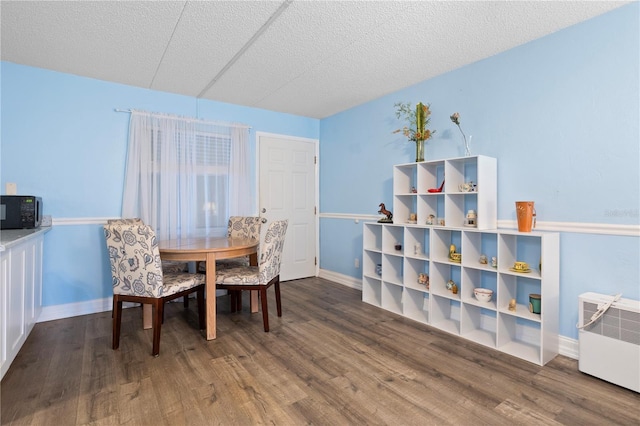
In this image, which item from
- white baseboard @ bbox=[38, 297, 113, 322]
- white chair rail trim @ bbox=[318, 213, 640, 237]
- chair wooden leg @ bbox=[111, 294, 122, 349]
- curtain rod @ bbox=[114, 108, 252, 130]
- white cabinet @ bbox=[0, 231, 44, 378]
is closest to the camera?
white cabinet @ bbox=[0, 231, 44, 378]

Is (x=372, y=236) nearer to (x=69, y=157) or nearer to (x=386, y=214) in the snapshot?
(x=386, y=214)

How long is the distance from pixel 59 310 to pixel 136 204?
1211mm

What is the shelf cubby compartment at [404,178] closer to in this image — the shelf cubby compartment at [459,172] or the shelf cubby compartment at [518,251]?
the shelf cubby compartment at [459,172]

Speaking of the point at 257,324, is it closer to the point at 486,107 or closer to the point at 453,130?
the point at 453,130

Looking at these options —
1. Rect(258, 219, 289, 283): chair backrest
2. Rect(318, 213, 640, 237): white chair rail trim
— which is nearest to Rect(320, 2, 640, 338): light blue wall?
Rect(318, 213, 640, 237): white chair rail trim

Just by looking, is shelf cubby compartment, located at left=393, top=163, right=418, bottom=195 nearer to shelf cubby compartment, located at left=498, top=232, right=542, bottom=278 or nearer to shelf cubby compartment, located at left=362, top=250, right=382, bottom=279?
shelf cubby compartment, located at left=362, top=250, right=382, bottom=279

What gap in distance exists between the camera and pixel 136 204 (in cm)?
343

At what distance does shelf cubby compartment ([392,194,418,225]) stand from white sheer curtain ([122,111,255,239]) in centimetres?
184

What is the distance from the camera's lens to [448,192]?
2.81 metres

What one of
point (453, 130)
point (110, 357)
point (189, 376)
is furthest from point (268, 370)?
point (453, 130)

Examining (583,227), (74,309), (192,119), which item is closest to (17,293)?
(74,309)

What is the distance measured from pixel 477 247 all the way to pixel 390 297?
1.02 meters

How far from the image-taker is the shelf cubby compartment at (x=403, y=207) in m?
3.30

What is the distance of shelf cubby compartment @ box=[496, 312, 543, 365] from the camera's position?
2350 millimetres
